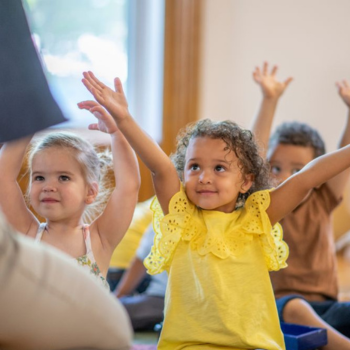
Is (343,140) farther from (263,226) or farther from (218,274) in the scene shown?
(218,274)

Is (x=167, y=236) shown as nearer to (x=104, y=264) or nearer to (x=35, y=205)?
(x=104, y=264)

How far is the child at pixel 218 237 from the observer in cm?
127

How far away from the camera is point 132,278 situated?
2.12m

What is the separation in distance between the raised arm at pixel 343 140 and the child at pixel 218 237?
455mm

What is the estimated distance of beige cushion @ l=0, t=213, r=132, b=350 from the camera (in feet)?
2.38

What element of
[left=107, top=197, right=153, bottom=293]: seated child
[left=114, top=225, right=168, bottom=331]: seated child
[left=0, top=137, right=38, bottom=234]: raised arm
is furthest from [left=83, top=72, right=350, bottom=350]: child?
[left=107, top=197, right=153, bottom=293]: seated child

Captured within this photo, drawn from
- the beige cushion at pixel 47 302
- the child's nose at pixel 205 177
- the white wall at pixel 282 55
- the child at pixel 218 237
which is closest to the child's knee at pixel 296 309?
the child at pixel 218 237

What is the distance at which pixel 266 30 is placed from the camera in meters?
3.23

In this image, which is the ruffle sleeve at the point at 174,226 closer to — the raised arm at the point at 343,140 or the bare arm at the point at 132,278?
the raised arm at the point at 343,140

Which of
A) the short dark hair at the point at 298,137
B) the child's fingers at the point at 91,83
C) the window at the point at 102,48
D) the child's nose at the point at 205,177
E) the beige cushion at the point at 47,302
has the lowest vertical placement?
the beige cushion at the point at 47,302

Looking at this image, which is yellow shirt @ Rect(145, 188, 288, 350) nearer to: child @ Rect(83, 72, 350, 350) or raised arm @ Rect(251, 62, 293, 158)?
child @ Rect(83, 72, 350, 350)

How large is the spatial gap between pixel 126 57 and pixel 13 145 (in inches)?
71.6

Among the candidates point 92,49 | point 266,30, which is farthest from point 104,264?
point 266,30

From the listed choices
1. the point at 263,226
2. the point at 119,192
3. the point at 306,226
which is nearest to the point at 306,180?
the point at 263,226
